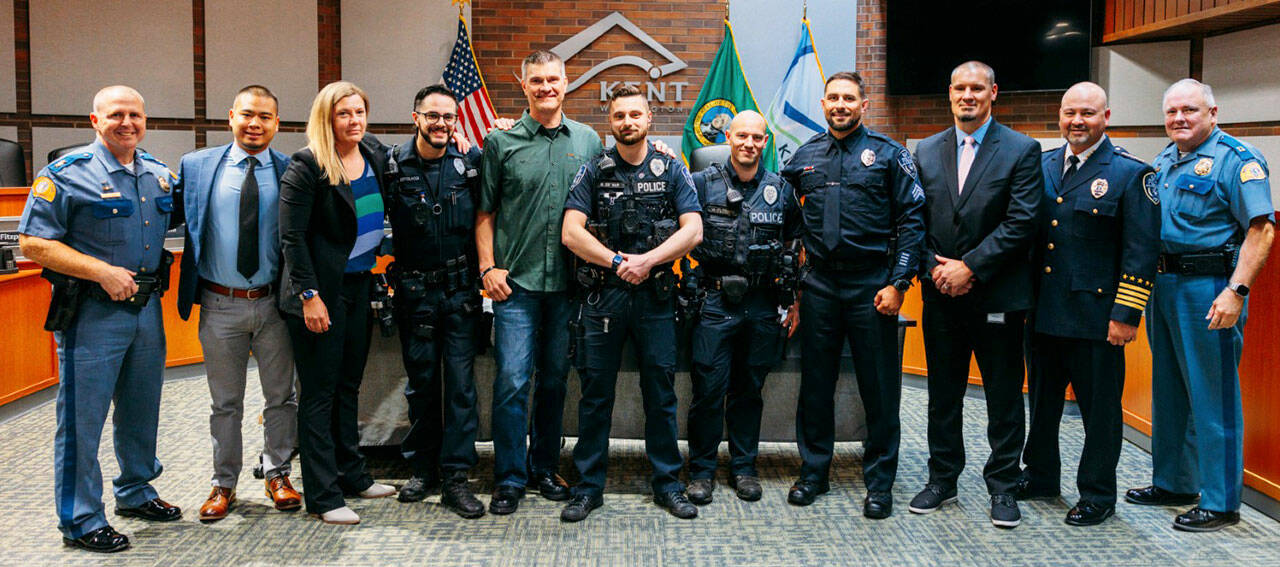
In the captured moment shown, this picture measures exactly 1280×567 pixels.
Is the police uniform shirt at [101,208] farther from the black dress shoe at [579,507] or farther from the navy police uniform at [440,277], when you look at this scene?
the black dress shoe at [579,507]

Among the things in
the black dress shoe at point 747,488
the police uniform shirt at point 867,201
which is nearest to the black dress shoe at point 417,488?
the black dress shoe at point 747,488

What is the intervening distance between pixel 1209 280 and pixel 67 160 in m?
4.09

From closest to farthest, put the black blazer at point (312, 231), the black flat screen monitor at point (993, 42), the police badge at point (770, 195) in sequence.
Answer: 1. the black blazer at point (312, 231)
2. the police badge at point (770, 195)
3. the black flat screen monitor at point (993, 42)

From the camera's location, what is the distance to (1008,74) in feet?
23.0

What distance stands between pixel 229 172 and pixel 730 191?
1863 millimetres

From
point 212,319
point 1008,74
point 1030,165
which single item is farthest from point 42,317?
point 1008,74

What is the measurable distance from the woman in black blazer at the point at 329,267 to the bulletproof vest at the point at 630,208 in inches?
A: 32.9

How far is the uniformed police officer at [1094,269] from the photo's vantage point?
3.25 m

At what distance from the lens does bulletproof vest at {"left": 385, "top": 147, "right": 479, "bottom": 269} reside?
11.2 feet

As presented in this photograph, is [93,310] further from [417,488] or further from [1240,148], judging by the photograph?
[1240,148]

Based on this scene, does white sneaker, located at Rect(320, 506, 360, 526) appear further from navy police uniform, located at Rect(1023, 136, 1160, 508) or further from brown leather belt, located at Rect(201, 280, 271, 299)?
navy police uniform, located at Rect(1023, 136, 1160, 508)

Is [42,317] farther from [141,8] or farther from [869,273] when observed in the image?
[869,273]

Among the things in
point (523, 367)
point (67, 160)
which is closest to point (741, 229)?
point (523, 367)

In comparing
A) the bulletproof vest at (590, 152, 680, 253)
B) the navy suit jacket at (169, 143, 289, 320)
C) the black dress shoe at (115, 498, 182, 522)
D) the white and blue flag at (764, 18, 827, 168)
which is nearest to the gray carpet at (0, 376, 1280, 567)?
the black dress shoe at (115, 498, 182, 522)
